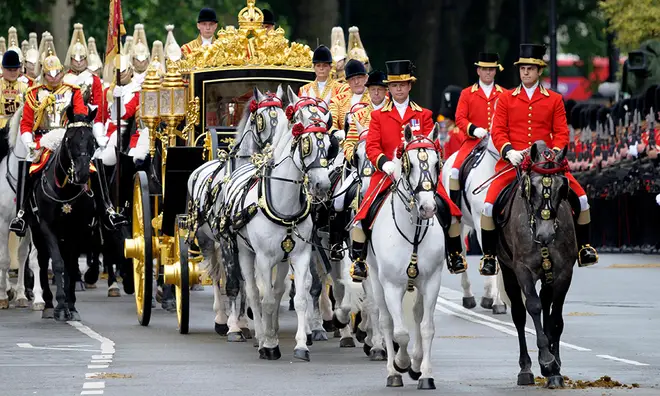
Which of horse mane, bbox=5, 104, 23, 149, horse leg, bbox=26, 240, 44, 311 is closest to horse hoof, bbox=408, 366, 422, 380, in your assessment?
horse leg, bbox=26, 240, 44, 311

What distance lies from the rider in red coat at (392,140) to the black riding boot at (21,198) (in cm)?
695

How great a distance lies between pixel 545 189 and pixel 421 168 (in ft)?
3.59

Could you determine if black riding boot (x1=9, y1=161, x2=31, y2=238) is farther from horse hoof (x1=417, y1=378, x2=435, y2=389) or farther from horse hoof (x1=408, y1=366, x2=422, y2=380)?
horse hoof (x1=417, y1=378, x2=435, y2=389)

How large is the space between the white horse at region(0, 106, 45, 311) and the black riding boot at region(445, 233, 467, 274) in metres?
8.81

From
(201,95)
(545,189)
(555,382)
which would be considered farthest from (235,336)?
(555,382)

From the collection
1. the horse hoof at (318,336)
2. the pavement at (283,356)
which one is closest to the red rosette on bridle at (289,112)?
the pavement at (283,356)

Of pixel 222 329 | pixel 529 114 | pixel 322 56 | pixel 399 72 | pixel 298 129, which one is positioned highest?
pixel 322 56

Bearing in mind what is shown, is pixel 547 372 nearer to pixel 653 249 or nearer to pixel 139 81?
pixel 139 81

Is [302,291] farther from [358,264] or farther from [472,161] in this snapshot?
[472,161]

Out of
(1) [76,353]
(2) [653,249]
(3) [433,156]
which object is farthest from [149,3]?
(3) [433,156]

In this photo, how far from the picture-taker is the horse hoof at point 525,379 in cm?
1461

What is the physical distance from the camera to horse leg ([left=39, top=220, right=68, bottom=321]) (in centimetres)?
2100

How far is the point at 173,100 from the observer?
21016 mm

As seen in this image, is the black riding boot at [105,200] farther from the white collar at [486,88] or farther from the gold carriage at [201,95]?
the white collar at [486,88]
